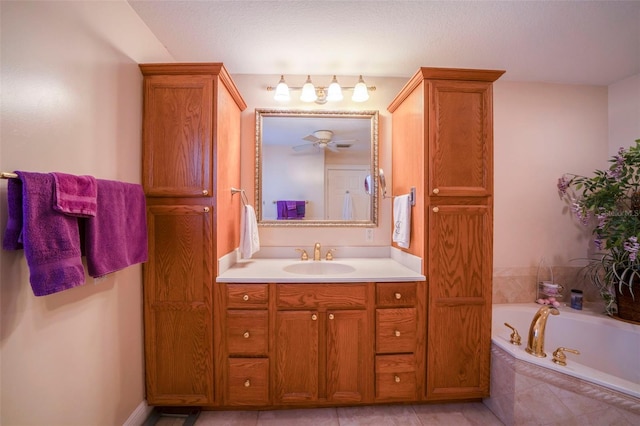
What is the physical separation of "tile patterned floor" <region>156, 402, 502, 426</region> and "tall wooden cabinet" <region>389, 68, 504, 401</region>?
11 cm

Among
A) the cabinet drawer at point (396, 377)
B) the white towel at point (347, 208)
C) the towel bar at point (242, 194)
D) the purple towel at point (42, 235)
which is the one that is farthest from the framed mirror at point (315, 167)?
the purple towel at point (42, 235)

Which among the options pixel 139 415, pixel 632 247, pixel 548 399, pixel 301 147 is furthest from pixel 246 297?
pixel 632 247

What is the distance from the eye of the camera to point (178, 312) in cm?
148

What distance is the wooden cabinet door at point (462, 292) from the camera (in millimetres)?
1545

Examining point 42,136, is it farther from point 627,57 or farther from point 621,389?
point 627,57

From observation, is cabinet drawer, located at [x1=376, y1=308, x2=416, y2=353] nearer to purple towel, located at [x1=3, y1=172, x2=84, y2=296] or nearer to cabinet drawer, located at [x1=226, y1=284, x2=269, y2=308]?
cabinet drawer, located at [x1=226, y1=284, x2=269, y2=308]

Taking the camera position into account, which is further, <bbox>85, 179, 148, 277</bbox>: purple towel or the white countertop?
the white countertop

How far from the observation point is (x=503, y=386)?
148cm

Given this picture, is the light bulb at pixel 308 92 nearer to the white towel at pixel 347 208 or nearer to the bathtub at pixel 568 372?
the white towel at pixel 347 208

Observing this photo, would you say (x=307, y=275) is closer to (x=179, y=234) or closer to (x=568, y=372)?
(x=179, y=234)

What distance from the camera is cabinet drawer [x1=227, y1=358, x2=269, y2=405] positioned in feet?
4.86

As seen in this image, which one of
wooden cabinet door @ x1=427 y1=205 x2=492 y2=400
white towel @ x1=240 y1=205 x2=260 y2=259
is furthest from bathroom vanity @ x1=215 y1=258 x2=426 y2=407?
white towel @ x1=240 y1=205 x2=260 y2=259

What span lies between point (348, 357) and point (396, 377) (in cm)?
33

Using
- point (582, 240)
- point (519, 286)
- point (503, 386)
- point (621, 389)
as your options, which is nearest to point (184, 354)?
point (503, 386)
